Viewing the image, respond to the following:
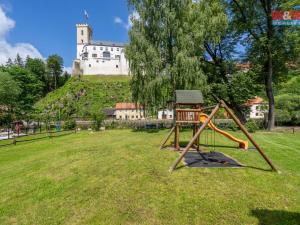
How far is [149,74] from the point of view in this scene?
16266 millimetres

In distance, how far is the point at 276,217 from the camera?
13.6ft

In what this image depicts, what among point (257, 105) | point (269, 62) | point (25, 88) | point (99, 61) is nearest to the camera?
point (269, 62)

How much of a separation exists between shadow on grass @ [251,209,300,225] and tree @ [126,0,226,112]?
1246cm

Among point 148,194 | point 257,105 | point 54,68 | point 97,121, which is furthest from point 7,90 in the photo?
point 54,68

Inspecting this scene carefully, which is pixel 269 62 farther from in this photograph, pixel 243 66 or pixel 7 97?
pixel 7 97

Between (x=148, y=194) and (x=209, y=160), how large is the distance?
3412 millimetres

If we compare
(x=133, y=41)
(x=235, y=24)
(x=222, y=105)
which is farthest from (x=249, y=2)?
(x=222, y=105)

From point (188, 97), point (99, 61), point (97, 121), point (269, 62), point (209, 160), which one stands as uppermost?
point (99, 61)

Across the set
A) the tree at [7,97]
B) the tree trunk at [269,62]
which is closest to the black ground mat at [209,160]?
the tree trunk at [269,62]

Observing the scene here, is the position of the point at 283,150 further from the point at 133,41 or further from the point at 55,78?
the point at 55,78

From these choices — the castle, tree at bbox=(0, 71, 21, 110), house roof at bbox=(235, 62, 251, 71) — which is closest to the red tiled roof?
house roof at bbox=(235, 62, 251, 71)

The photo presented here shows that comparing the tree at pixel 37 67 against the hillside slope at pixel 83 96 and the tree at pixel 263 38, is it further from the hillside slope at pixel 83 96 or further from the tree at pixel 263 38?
the tree at pixel 263 38

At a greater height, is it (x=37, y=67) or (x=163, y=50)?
(x=37, y=67)

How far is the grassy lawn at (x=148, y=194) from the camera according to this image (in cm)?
431
